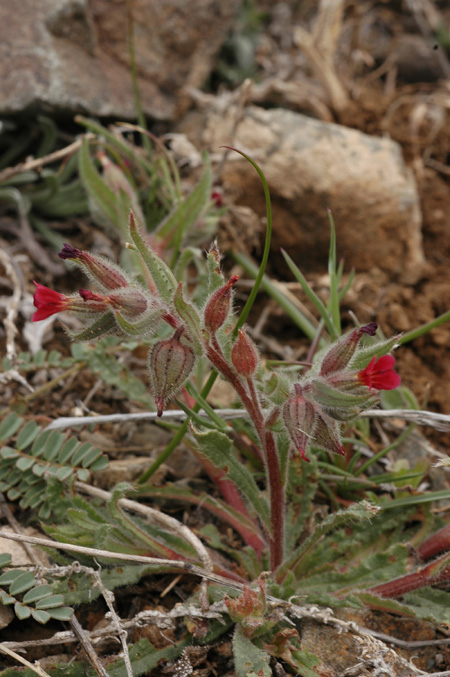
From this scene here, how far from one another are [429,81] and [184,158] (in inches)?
104

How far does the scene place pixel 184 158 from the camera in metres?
4.30

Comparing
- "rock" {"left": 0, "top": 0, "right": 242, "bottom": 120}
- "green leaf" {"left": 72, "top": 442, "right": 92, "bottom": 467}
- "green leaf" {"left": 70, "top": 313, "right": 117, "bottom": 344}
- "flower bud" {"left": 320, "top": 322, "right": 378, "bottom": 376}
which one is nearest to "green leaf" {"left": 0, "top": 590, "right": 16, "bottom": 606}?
"green leaf" {"left": 72, "top": 442, "right": 92, "bottom": 467}

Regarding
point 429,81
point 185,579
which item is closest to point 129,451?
point 185,579

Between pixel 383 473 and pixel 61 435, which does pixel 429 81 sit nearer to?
pixel 383 473

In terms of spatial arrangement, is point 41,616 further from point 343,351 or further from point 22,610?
point 343,351

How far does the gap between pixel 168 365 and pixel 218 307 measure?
250 mm

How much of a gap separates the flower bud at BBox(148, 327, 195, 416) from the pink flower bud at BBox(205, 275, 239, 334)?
101mm

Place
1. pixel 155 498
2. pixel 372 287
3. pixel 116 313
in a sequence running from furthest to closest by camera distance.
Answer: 1. pixel 372 287
2. pixel 155 498
3. pixel 116 313

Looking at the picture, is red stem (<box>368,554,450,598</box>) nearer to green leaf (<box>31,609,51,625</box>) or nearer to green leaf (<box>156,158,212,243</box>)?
green leaf (<box>31,609,51,625</box>)

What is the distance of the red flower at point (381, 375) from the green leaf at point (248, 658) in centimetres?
95

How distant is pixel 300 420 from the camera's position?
6.59 ft

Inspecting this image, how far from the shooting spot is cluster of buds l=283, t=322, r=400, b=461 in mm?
1986

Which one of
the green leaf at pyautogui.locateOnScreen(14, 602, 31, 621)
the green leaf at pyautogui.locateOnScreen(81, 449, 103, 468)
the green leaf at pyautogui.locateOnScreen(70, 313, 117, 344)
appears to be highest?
the green leaf at pyautogui.locateOnScreen(70, 313, 117, 344)

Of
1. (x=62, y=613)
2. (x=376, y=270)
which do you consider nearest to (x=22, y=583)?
(x=62, y=613)
